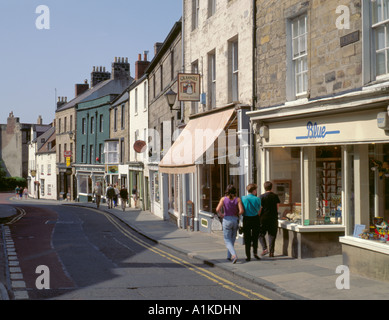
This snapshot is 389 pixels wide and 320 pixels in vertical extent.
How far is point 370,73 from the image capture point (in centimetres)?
1040

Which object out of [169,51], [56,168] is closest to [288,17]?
[169,51]

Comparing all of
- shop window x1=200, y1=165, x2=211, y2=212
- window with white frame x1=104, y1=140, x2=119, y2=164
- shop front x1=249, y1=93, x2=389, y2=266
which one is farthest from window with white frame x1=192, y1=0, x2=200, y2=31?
window with white frame x1=104, y1=140, x2=119, y2=164

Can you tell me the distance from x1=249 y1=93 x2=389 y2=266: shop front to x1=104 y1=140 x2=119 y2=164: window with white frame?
31281 millimetres

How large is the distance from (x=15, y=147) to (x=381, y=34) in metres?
85.2

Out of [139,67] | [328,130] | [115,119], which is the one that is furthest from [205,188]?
[115,119]

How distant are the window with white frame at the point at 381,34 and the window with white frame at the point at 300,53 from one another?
2.62 meters

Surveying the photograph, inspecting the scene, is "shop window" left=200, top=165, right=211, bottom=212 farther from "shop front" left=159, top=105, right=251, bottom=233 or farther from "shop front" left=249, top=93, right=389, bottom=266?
"shop front" left=249, top=93, right=389, bottom=266

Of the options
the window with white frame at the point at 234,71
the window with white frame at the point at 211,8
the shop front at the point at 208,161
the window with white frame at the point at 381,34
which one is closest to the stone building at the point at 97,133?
the shop front at the point at 208,161

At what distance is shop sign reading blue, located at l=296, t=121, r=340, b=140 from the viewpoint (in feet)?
38.6

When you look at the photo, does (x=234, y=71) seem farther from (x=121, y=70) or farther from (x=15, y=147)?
(x=15, y=147)

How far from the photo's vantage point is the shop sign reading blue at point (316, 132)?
463 inches

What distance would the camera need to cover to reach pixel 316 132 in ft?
39.9
